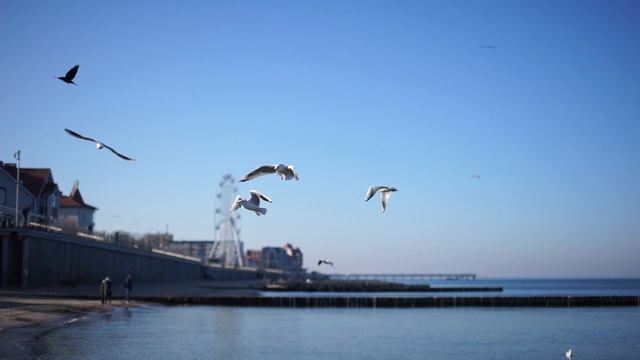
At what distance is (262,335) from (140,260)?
52.3m

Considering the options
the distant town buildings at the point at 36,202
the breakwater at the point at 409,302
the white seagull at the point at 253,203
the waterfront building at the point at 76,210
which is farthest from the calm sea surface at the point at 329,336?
the waterfront building at the point at 76,210

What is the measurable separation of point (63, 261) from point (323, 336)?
3126 cm

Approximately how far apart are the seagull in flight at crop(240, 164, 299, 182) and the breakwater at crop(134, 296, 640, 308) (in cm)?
4367

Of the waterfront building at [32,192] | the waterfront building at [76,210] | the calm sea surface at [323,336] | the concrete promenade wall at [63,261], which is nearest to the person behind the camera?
the calm sea surface at [323,336]

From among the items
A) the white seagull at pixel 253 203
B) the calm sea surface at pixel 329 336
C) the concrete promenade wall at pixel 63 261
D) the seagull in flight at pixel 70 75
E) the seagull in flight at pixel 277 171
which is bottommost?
the calm sea surface at pixel 329 336

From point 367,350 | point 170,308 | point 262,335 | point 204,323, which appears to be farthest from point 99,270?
point 367,350

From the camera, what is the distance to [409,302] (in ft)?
222

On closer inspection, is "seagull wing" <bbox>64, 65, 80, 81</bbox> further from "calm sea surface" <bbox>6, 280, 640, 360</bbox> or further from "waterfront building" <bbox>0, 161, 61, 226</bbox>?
"waterfront building" <bbox>0, 161, 61, 226</bbox>

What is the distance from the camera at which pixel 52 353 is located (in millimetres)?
25969

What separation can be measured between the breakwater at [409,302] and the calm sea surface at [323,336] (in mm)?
6362

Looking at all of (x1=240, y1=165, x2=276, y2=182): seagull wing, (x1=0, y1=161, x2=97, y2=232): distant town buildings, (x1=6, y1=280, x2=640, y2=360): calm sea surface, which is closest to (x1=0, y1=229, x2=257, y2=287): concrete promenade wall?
(x1=0, y1=161, x2=97, y2=232): distant town buildings

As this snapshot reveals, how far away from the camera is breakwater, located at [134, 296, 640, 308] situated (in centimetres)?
6394

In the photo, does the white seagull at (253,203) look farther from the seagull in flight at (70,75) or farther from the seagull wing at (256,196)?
the seagull in flight at (70,75)

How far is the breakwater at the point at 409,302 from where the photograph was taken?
210 ft
